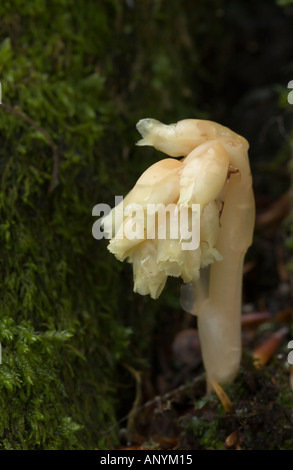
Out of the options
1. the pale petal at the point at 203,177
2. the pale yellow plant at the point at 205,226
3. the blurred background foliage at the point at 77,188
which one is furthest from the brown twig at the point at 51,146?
the pale petal at the point at 203,177

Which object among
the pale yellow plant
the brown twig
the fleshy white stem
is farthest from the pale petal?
the brown twig

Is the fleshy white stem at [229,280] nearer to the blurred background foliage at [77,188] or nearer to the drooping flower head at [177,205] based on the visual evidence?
the drooping flower head at [177,205]

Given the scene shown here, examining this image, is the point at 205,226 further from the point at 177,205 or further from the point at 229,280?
the point at 229,280

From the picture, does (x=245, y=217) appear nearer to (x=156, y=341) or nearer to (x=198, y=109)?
(x=156, y=341)

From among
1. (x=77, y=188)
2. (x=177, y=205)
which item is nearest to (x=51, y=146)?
(x=77, y=188)

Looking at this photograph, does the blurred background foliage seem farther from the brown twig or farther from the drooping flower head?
the drooping flower head
